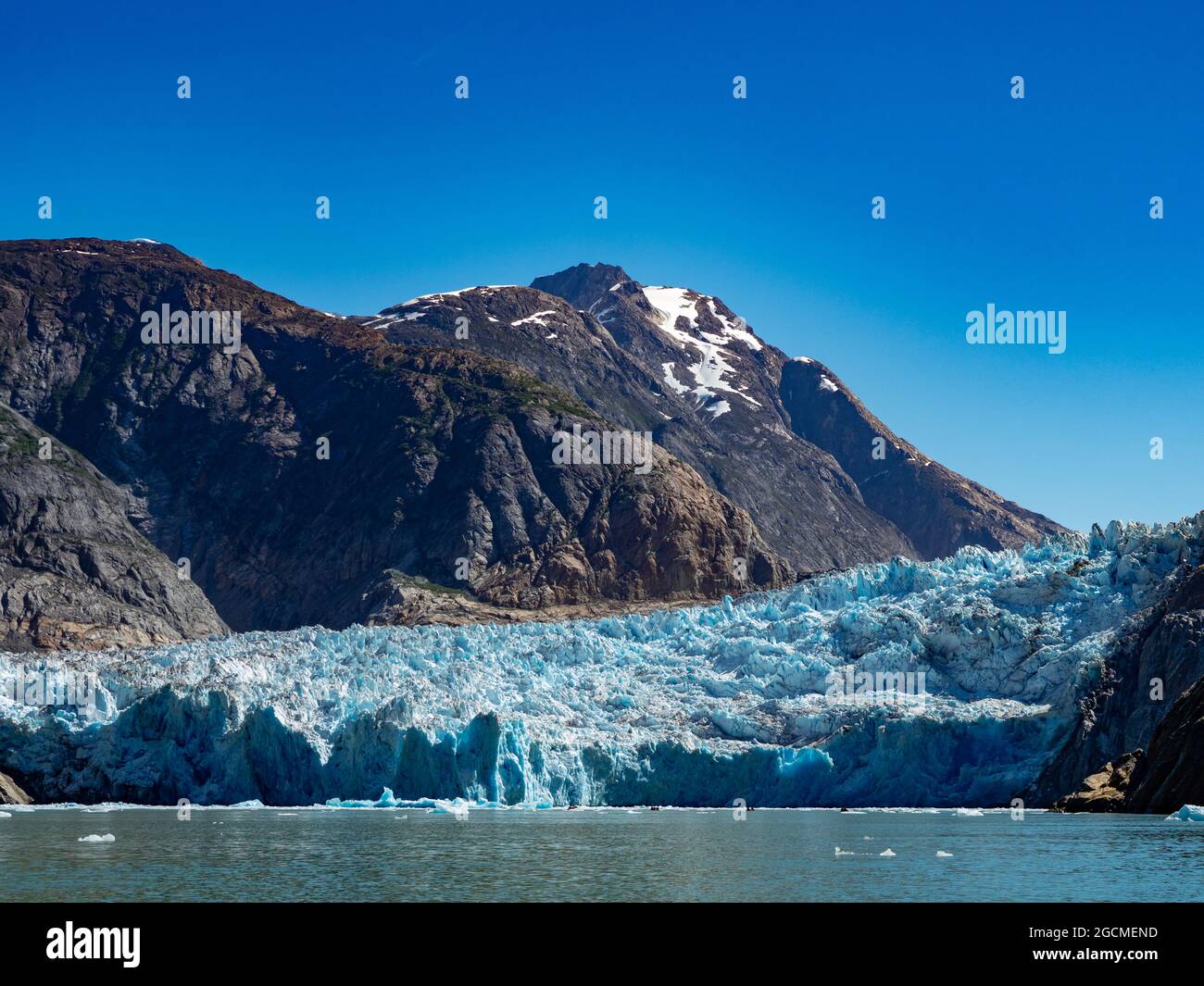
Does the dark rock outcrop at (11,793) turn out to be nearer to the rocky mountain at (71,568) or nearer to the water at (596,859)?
the water at (596,859)

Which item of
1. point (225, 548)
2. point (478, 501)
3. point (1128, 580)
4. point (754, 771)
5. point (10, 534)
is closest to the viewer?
point (754, 771)

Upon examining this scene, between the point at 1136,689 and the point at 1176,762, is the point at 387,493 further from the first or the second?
the point at 1176,762

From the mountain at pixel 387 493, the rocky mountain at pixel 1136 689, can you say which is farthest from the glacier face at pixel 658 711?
the mountain at pixel 387 493

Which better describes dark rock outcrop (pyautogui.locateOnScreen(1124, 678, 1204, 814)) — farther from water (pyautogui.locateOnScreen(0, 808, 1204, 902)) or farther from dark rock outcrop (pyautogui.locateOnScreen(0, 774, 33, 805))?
dark rock outcrop (pyautogui.locateOnScreen(0, 774, 33, 805))

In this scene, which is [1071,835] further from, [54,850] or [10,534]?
[10,534]

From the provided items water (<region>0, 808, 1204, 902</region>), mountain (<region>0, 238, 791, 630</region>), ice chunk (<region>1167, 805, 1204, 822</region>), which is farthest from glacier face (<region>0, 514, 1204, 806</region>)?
mountain (<region>0, 238, 791, 630</region>)

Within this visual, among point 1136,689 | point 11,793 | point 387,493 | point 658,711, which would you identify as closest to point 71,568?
point 387,493
